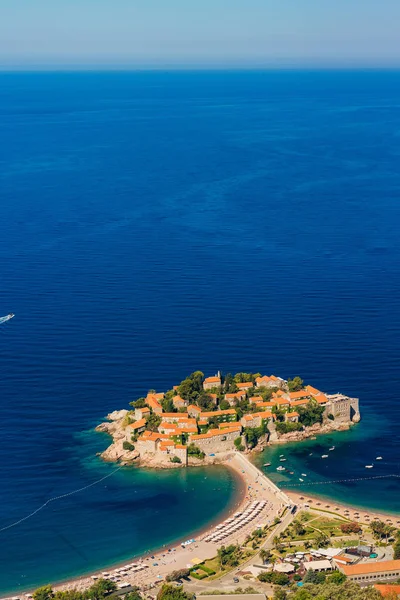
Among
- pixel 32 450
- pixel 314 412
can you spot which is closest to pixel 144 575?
pixel 32 450

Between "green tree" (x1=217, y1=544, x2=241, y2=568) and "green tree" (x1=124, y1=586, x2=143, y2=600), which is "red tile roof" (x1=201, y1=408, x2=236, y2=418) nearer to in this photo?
"green tree" (x1=217, y1=544, x2=241, y2=568)

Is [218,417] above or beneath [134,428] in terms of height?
above

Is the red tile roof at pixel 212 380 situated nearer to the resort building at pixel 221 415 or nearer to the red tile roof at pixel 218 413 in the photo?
the red tile roof at pixel 218 413

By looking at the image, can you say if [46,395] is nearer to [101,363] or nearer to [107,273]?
[101,363]

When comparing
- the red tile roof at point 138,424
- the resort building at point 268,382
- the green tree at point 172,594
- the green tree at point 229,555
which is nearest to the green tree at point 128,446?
the red tile roof at point 138,424

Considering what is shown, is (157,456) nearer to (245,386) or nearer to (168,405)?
(168,405)

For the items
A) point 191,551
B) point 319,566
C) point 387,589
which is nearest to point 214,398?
point 191,551

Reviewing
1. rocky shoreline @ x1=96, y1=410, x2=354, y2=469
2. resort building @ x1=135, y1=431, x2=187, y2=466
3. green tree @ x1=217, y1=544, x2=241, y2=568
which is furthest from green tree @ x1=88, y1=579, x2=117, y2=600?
resort building @ x1=135, y1=431, x2=187, y2=466

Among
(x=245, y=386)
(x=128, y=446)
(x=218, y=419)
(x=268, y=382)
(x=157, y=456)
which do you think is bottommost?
(x=157, y=456)

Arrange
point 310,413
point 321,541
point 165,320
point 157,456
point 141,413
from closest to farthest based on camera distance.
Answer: point 321,541
point 157,456
point 141,413
point 310,413
point 165,320

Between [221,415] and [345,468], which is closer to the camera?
[345,468]
